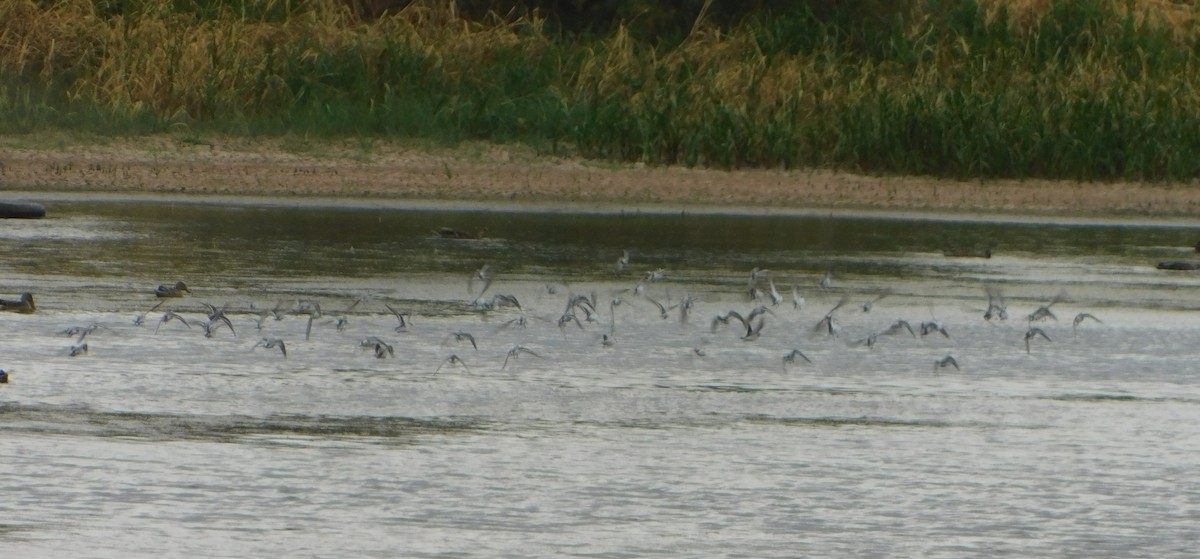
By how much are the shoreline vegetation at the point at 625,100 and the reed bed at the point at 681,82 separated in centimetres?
3

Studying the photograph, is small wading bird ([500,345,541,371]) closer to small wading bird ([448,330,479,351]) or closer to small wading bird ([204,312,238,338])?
small wading bird ([448,330,479,351])

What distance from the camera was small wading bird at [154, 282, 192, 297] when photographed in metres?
10.5

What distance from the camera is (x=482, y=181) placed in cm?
1858

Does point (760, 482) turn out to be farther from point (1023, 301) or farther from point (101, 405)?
point (1023, 301)

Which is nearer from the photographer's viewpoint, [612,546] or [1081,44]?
[612,546]

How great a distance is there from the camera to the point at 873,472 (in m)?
6.44

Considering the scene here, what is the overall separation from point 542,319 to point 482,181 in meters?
8.54

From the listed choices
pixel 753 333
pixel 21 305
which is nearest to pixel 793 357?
pixel 753 333

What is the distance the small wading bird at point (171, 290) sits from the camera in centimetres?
1055

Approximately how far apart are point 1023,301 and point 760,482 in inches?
216

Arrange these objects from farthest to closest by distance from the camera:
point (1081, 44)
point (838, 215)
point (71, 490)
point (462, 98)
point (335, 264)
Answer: point (1081, 44), point (462, 98), point (838, 215), point (335, 264), point (71, 490)

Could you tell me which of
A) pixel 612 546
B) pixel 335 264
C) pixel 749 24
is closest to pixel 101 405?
pixel 612 546

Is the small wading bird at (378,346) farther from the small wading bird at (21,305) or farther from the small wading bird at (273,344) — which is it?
the small wading bird at (21,305)

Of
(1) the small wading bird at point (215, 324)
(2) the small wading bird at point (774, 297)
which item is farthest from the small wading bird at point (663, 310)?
(1) the small wading bird at point (215, 324)
